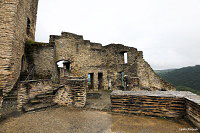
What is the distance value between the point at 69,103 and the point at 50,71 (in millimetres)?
5445

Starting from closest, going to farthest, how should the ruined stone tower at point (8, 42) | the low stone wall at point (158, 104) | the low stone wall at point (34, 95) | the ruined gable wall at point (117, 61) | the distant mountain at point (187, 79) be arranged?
the low stone wall at point (158, 104)
the low stone wall at point (34, 95)
the ruined stone tower at point (8, 42)
the ruined gable wall at point (117, 61)
the distant mountain at point (187, 79)

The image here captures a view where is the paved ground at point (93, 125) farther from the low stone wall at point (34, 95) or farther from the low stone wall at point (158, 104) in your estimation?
the low stone wall at point (34, 95)

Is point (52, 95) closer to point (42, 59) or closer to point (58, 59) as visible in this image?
point (42, 59)

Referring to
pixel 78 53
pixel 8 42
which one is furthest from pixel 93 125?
pixel 78 53

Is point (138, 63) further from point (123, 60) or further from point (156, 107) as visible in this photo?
point (156, 107)

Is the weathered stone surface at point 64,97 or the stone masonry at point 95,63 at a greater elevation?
the stone masonry at point 95,63

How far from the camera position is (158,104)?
3082mm

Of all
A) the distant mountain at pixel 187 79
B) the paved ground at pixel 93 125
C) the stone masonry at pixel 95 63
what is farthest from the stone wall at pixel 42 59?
the distant mountain at pixel 187 79

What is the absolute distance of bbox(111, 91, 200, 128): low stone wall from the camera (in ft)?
9.21

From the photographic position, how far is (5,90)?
210 inches

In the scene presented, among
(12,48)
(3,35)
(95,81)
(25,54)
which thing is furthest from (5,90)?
(95,81)

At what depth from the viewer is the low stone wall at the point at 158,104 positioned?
2.81 meters

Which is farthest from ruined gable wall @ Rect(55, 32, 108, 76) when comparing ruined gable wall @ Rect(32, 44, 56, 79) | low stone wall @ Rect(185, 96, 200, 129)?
low stone wall @ Rect(185, 96, 200, 129)

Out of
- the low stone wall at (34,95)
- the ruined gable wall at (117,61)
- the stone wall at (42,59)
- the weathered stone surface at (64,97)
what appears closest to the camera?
the low stone wall at (34,95)
